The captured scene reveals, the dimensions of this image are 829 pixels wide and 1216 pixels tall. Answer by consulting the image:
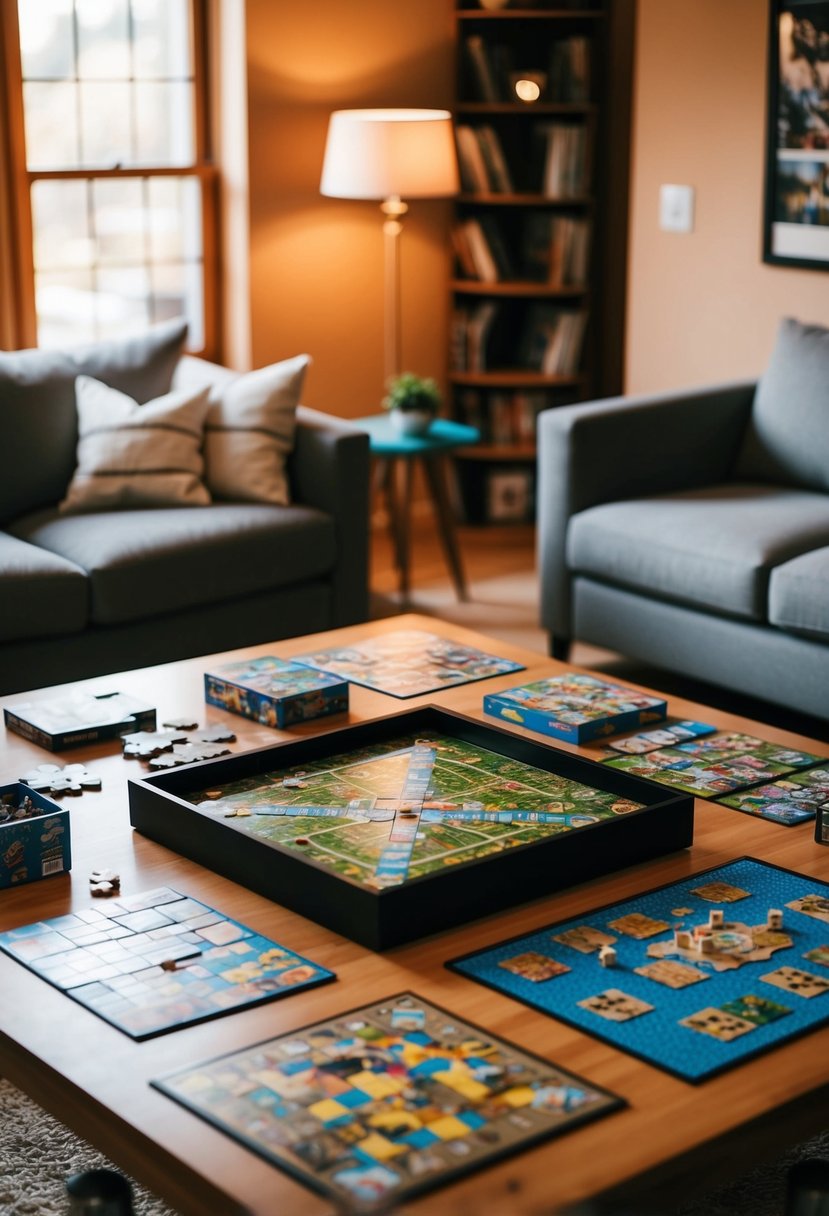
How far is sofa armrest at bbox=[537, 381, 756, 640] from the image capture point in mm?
3877

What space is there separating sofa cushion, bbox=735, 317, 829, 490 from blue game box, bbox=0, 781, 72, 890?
2.56m

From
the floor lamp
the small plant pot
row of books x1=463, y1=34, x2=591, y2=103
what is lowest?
the small plant pot

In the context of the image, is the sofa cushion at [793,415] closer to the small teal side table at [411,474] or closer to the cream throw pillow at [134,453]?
the small teal side table at [411,474]

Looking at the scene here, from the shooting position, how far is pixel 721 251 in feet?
15.1

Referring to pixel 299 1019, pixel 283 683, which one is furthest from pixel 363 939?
pixel 283 683

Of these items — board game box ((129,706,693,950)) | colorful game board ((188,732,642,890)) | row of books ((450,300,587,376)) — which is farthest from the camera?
row of books ((450,300,587,376))

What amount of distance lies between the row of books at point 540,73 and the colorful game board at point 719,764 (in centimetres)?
349

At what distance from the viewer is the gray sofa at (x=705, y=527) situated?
3406 mm

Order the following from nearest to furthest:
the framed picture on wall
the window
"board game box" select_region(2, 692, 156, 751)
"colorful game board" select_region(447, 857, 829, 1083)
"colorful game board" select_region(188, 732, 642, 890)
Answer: "colorful game board" select_region(447, 857, 829, 1083)
"colorful game board" select_region(188, 732, 642, 890)
"board game box" select_region(2, 692, 156, 751)
the framed picture on wall
the window

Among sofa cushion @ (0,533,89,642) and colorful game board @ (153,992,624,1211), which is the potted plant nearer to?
sofa cushion @ (0,533,89,642)

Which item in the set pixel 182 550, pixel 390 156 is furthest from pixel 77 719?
pixel 390 156

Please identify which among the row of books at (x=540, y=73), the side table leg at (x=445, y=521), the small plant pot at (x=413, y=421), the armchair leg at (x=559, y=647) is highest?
the row of books at (x=540, y=73)

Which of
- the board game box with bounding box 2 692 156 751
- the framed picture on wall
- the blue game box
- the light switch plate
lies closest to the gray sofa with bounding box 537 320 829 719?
the framed picture on wall

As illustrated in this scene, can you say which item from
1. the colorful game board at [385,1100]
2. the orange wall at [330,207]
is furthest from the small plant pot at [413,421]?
the colorful game board at [385,1100]
